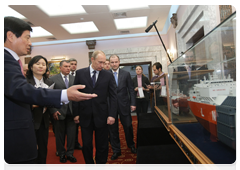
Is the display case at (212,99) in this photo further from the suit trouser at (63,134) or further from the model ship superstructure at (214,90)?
the suit trouser at (63,134)

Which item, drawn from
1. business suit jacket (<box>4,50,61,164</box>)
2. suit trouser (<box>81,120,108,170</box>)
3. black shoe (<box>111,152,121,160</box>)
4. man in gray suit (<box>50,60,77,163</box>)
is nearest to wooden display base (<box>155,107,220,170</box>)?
business suit jacket (<box>4,50,61,164</box>)

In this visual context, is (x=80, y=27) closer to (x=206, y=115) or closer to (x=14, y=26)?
(x=14, y=26)

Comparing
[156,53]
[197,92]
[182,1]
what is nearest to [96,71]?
[197,92]

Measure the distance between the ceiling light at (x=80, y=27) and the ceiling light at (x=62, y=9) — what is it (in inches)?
44.8

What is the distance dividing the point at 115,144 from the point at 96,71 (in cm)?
156

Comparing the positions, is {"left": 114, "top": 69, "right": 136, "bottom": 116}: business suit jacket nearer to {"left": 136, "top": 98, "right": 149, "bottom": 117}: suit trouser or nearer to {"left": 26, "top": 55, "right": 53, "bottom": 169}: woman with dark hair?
{"left": 136, "top": 98, "right": 149, "bottom": 117}: suit trouser

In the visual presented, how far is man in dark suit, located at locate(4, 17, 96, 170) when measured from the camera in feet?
3.93

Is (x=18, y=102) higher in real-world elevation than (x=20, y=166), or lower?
higher

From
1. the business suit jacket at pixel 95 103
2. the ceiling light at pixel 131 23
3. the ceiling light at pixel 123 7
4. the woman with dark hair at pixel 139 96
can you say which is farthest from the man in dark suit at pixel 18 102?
the ceiling light at pixel 131 23

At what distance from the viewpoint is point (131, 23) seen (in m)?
7.77

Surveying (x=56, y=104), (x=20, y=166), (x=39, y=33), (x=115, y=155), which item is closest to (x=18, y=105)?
(x=56, y=104)

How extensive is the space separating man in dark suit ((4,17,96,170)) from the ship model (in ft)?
2.75

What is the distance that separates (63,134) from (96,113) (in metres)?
1.25

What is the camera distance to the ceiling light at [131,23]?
750 cm
